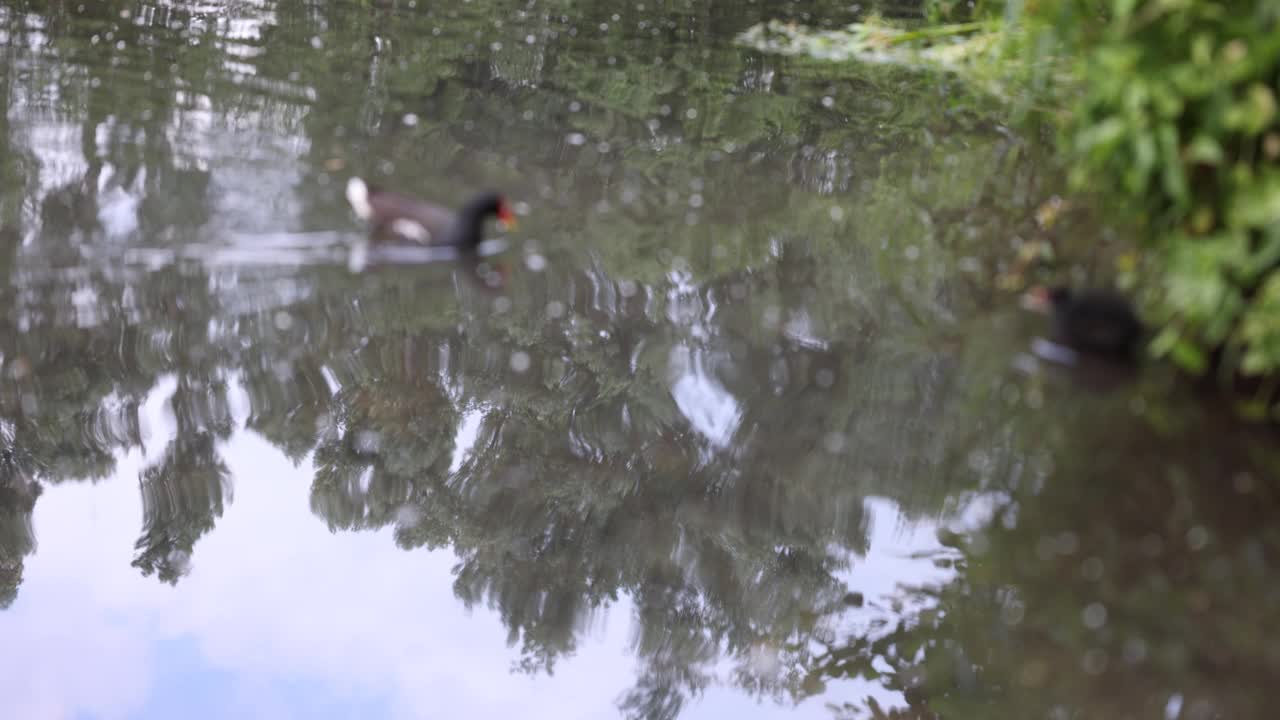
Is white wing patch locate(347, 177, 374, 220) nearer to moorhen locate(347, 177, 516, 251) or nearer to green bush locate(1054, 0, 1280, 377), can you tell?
moorhen locate(347, 177, 516, 251)

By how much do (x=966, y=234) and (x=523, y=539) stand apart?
3.88m

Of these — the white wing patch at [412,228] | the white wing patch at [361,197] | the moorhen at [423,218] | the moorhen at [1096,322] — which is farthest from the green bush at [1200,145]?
the white wing patch at [361,197]

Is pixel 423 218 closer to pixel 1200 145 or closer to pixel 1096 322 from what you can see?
pixel 1096 322

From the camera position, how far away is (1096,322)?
18.2 feet

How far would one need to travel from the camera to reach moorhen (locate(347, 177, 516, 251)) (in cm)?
647

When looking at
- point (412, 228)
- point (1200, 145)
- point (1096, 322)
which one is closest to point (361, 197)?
point (412, 228)

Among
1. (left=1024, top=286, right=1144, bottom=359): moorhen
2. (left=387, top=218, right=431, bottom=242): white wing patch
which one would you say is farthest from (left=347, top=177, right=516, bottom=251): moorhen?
(left=1024, top=286, right=1144, bottom=359): moorhen

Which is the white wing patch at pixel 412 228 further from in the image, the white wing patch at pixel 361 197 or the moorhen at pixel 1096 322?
the moorhen at pixel 1096 322

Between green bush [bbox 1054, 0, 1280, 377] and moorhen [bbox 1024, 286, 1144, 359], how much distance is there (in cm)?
42

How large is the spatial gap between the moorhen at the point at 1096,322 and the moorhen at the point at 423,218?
3210 mm

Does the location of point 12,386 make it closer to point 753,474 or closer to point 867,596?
point 753,474

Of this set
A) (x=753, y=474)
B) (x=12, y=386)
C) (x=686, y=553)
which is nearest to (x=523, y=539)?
(x=686, y=553)

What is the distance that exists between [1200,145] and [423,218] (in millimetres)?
4142

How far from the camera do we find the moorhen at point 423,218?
6.47 meters
